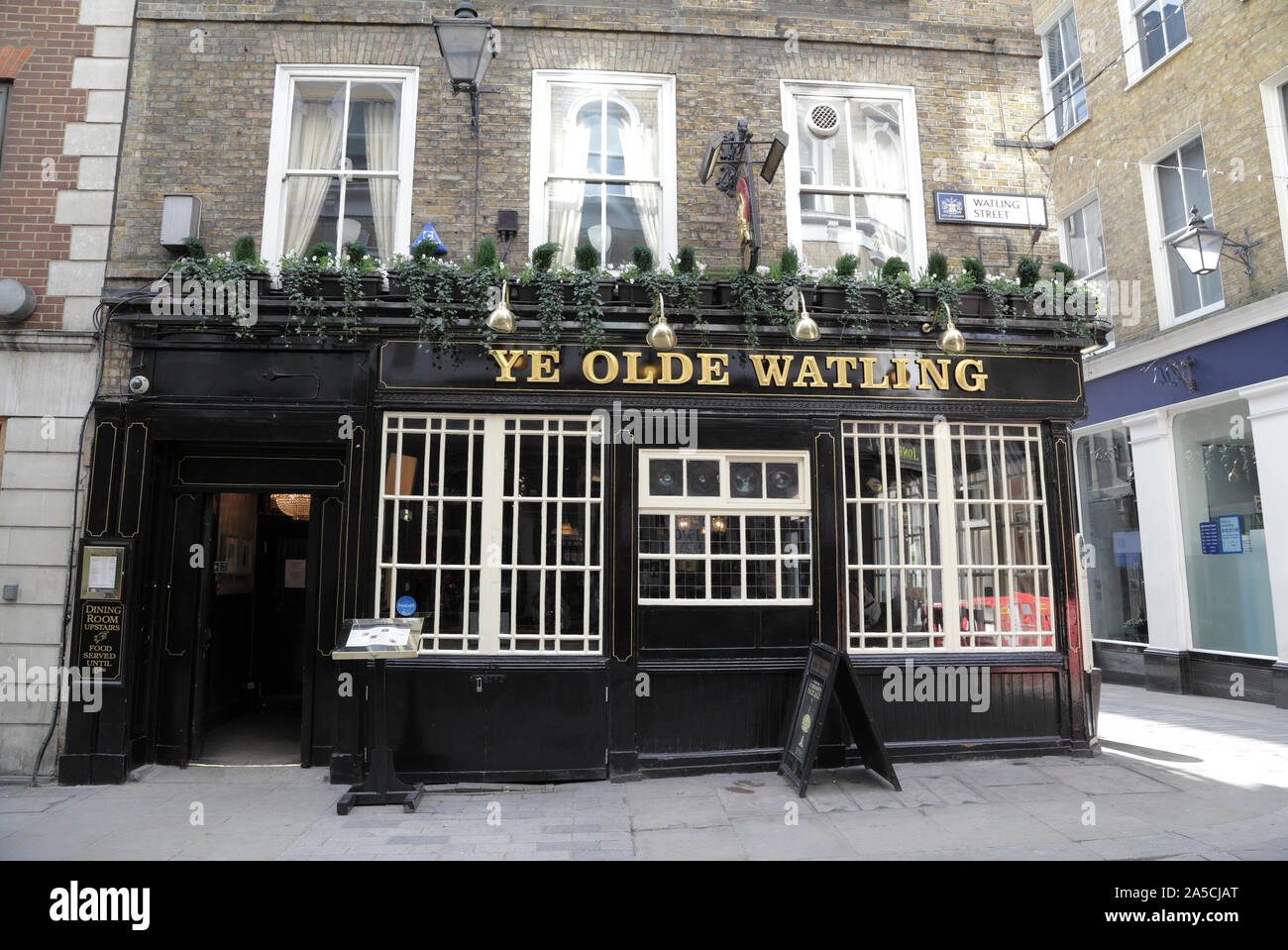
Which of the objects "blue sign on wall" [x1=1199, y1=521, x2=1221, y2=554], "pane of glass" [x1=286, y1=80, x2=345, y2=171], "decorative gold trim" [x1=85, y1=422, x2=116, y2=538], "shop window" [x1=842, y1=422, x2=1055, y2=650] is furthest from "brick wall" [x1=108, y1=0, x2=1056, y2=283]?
"blue sign on wall" [x1=1199, y1=521, x2=1221, y2=554]

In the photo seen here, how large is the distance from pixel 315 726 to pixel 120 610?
202cm

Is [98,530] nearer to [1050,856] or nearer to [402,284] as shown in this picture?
[402,284]

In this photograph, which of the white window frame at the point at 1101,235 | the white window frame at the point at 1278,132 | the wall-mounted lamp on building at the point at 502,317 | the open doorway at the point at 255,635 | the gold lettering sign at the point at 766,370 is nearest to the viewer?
the wall-mounted lamp on building at the point at 502,317

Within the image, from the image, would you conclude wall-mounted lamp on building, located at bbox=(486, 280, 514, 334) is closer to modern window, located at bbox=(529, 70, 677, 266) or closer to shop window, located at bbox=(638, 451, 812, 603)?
modern window, located at bbox=(529, 70, 677, 266)

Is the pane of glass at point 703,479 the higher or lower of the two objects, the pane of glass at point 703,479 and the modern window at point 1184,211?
the lower

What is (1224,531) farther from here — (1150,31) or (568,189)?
(568,189)

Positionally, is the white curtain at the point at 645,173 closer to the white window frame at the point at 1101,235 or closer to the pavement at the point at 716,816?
the pavement at the point at 716,816

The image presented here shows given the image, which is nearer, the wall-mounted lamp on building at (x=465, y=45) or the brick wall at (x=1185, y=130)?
the wall-mounted lamp on building at (x=465, y=45)

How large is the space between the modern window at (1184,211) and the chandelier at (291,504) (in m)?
13.2

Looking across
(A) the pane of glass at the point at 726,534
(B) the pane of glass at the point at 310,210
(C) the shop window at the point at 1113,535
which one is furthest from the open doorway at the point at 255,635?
(C) the shop window at the point at 1113,535

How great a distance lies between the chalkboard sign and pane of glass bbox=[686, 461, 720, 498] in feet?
5.76

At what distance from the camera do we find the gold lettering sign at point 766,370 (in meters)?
7.26

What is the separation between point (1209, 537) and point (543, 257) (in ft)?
35.7

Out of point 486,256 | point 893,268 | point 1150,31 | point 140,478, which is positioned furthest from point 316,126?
point 1150,31
